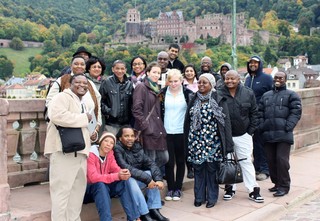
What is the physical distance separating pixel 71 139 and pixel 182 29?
5314 inches

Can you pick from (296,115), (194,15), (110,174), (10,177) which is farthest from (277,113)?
(194,15)

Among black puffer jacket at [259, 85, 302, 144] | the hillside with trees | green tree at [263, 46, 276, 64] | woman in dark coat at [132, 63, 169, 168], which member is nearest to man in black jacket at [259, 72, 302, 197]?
black puffer jacket at [259, 85, 302, 144]

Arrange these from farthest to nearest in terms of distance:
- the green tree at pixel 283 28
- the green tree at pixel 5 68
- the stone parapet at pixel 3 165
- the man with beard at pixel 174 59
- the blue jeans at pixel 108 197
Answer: the green tree at pixel 283 28 → the green tree at pixel 5 68 → the man with beard at pixel 174 59 → the blue jeans at pixel 108 197 → the stone parapet at pixel 3 165

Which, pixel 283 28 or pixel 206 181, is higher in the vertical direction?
pixel 283 28

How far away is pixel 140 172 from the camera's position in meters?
5.13

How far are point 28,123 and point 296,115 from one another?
3.85m

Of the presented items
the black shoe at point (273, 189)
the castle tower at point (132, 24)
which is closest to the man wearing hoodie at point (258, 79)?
the black shoe at point (273, 189)

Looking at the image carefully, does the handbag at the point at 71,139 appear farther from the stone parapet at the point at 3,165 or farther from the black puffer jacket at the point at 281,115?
the black puffer jacket at the point at 281,115

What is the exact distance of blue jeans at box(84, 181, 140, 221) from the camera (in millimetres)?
4656

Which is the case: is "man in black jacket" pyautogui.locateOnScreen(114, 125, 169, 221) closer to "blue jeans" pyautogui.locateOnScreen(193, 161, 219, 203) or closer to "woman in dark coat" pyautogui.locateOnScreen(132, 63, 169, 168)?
"woman in dark coat" pyautogui.locateOnScreen(132, 63, 169, 168)

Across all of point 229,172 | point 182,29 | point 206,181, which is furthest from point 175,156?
point 182,29

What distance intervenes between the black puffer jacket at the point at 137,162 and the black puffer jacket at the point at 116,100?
451 millimetres

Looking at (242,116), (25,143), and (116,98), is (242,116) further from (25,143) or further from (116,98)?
(25,143)

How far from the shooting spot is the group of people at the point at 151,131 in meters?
4.38
